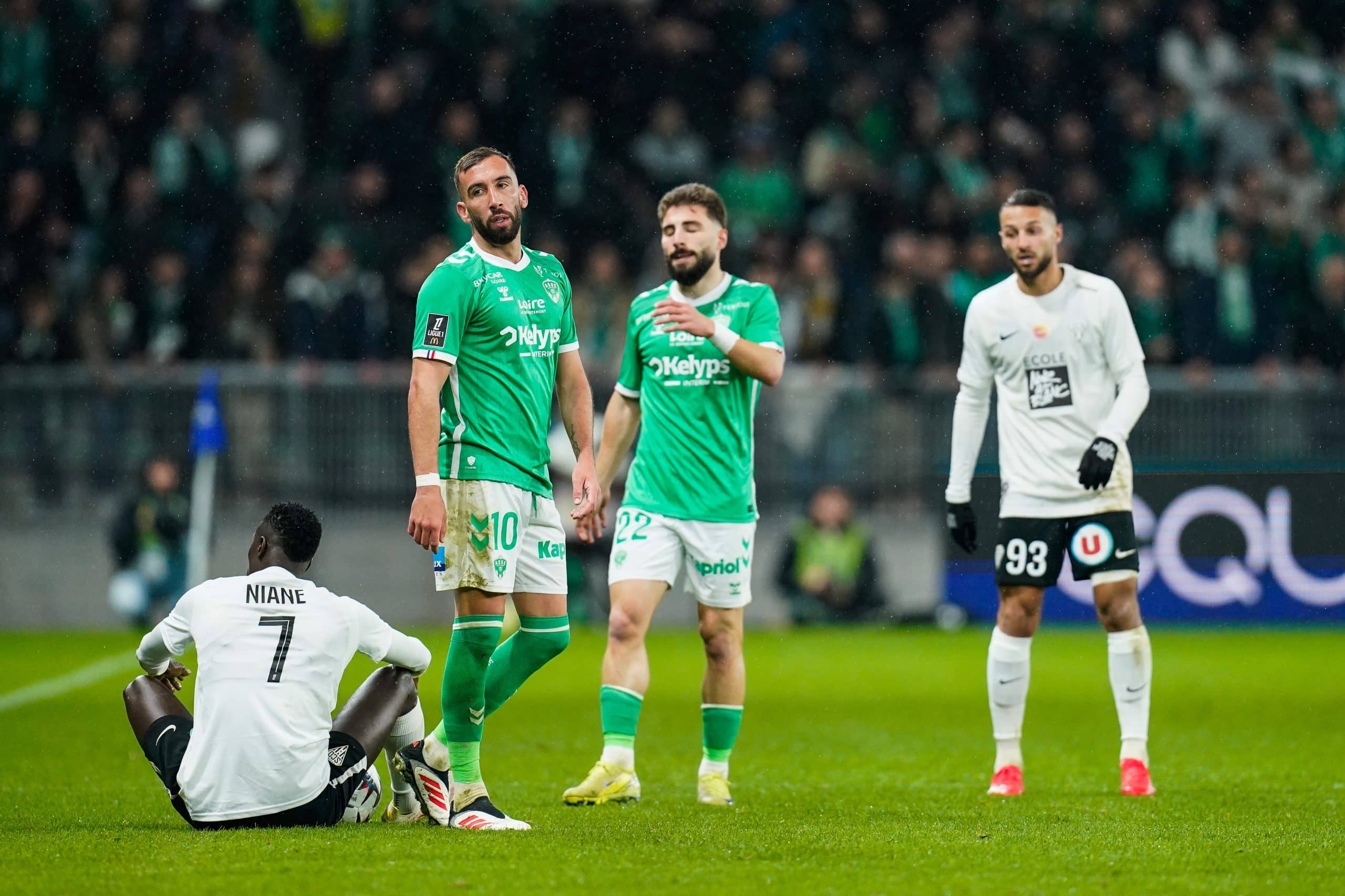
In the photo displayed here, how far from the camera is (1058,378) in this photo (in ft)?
25.2

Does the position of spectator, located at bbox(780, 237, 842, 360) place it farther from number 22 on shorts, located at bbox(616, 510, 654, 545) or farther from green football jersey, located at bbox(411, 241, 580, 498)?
green football jersey, located at bbox(411, 241, 580, 498)

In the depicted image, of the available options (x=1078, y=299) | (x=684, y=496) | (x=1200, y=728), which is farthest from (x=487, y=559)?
(x=1200, y=728)

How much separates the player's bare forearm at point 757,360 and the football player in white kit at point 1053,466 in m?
0.95

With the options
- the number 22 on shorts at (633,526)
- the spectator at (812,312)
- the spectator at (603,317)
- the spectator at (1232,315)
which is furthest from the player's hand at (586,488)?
the spectator at (1232,315)

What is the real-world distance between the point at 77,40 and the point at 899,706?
12.2m

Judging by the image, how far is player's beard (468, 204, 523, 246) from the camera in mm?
6590

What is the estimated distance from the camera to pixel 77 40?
746 inches

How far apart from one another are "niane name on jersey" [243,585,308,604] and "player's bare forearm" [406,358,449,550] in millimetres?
427

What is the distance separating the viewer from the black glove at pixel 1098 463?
717 cm

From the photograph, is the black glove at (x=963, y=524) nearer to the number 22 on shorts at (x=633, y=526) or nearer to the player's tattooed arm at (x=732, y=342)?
the player's tattooed arm at (x=732, y=342)

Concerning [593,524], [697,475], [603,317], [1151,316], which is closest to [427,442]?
[593,524]

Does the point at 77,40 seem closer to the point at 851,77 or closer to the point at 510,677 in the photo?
the point at 851,77

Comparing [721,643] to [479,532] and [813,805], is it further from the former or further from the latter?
[479,532]

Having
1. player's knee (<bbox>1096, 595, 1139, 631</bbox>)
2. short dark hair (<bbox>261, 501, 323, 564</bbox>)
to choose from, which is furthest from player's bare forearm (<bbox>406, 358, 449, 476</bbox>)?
player's knee (<bbox>1096, 595, 1139, 631</bbox>)
